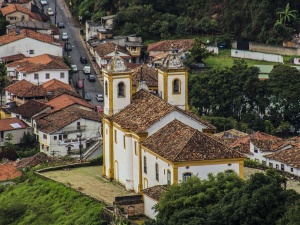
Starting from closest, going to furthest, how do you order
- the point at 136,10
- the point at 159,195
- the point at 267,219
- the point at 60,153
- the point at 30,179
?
the point at 267,219 → the point at 159,195 → the point at 30,179 → the point at 60,153 → the point at 136,10

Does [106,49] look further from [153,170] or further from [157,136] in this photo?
[153,170]

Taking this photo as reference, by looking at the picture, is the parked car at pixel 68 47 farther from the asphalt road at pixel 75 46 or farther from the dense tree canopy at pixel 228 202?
the dense tree canopy at pixel 228 202

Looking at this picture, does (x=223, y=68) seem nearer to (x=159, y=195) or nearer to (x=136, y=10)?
(x=136, y=10)

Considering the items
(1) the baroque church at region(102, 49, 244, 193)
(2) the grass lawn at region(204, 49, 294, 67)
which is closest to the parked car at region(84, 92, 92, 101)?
(2) the grass lawn at region(204, 49, 294, 67)

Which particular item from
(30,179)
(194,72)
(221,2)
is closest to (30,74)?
(194,72)

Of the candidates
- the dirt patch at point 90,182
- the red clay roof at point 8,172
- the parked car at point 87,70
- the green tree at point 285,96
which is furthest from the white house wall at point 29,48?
the dirt patch at point 90,182

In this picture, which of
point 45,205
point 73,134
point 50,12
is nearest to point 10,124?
point 73,134
